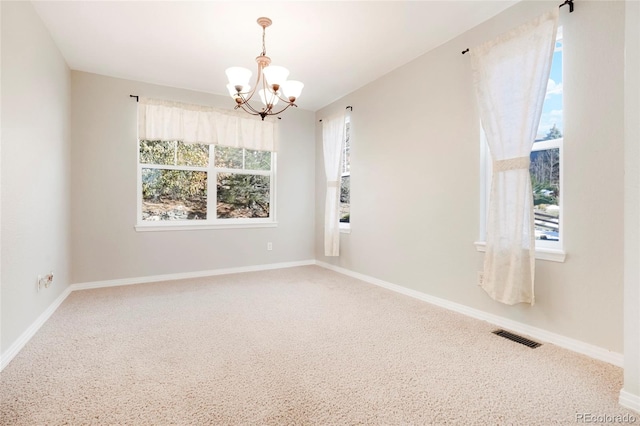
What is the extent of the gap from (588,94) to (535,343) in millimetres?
1758

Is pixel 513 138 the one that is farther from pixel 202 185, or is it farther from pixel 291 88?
pixel 202 185

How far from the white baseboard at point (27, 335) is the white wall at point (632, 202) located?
3475 mm

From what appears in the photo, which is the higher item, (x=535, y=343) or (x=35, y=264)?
(x=35, y=264)

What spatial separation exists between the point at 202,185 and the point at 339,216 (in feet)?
6.67

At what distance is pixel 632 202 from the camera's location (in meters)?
1.52

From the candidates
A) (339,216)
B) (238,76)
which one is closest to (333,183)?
(339,216)

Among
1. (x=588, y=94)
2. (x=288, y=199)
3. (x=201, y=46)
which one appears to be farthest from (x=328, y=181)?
(x=588, y=94)

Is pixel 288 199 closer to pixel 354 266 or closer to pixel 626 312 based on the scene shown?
pixel 354 266

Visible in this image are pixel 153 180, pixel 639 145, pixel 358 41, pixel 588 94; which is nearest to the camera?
pixel 639 145

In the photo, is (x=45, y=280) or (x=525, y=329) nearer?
(x=525, y=329)

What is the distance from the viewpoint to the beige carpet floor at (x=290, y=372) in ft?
4.89

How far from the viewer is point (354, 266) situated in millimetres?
4359

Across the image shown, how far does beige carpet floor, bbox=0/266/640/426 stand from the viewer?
1.49 m

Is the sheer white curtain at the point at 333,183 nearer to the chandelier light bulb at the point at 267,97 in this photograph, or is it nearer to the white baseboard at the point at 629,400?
the chandelier light bulb at the point at 267,97
